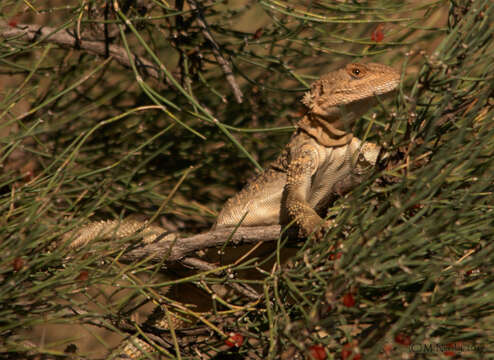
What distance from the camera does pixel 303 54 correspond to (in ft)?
10.4

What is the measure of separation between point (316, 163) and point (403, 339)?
1394 mm

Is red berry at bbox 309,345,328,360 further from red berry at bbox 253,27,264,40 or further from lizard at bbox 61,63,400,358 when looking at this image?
red berry at bbox 253,27,264,40

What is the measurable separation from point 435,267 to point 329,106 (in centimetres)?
138

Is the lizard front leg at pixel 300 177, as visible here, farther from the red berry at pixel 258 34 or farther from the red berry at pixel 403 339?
the red berry at pixel 403 339

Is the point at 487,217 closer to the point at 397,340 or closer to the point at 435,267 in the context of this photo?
the point at 435,267

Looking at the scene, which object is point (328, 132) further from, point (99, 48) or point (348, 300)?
point (348, 300)

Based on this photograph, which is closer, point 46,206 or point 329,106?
point 46,206

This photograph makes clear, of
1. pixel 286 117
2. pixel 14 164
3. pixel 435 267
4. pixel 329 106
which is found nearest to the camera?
pixel 435 267

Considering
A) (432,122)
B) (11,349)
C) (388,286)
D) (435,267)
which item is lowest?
(11,349)

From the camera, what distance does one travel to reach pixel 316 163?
9.54 ft

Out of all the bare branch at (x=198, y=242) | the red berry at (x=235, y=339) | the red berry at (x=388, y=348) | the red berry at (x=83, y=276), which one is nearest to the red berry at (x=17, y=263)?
the red berry at (x=83, y=276)

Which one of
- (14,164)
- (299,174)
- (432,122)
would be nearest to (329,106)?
(299,174)

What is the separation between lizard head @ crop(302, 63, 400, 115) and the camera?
2.54m

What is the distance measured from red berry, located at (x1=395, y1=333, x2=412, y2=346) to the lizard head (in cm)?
117
